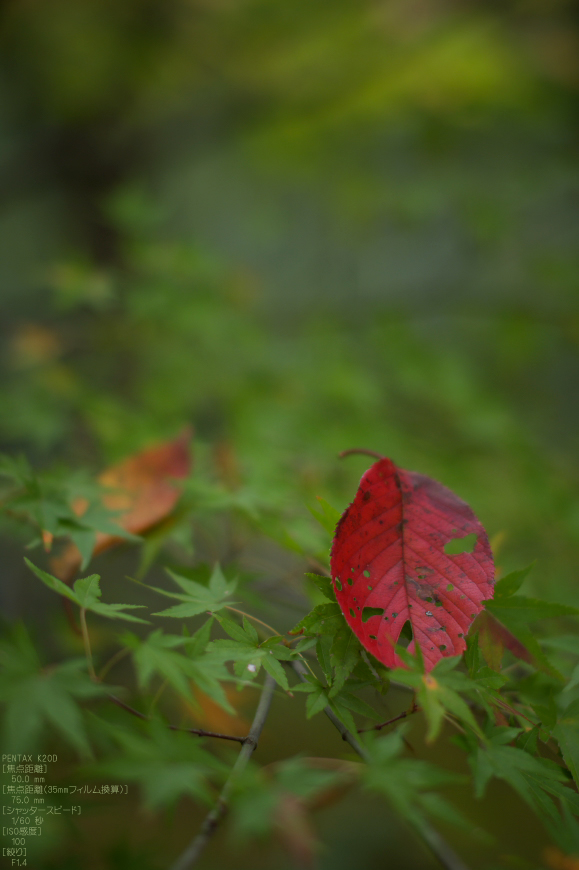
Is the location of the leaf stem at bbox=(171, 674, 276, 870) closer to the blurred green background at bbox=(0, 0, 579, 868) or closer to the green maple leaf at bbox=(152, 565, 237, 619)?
the green maple leaf at bbox=(152, 565, 237, 619)

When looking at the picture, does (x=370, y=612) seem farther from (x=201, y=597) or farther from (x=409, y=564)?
(x=201, y=597)

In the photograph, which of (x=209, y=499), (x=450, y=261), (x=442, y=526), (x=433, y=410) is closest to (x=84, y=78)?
(x=433, y=410)

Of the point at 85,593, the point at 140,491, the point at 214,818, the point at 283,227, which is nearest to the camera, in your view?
the point at 214,818

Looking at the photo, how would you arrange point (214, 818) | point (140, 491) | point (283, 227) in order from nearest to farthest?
1. point (214, 818)
2. point (140, 491)
3. point (283, 227)

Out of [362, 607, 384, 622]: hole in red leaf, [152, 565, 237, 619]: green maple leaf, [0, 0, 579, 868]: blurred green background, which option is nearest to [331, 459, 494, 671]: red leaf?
[362, 607, 384, 622]: hole in red leaf

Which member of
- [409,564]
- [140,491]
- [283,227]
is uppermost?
[283,227]

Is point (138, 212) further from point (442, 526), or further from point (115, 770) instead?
point (115, 770)

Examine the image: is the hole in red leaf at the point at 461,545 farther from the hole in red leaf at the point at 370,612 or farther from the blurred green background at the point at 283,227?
the blurred green background at the point at 283,227

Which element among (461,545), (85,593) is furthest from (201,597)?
(461,545)

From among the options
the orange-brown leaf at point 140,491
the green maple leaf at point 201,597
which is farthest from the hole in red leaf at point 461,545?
the orange-brown leaf at point 140,491
